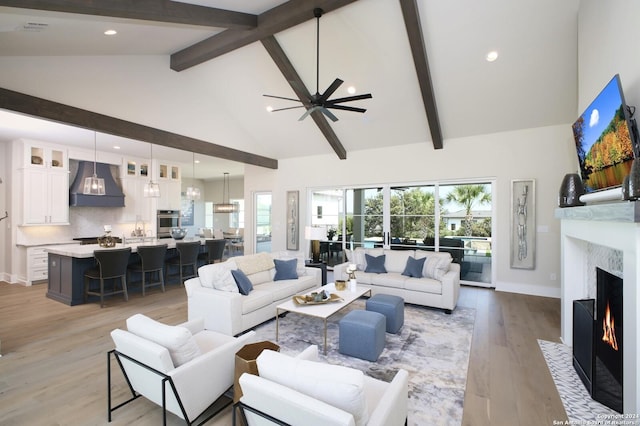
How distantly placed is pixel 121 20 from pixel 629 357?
5.23 m

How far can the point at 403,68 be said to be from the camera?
198 inches

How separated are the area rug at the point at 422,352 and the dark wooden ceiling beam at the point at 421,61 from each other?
3.47 meters

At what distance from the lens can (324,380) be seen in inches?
56.4

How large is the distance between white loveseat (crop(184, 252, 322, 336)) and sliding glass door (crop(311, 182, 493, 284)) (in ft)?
A: 10.9

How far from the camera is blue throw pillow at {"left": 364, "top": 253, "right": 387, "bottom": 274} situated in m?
5.41

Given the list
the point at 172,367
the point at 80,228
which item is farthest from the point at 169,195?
the point at 172,367

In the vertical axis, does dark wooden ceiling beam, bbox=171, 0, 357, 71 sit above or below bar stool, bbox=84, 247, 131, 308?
above

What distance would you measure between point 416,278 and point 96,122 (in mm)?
5510

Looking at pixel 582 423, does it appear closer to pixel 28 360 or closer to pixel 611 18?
pixel 611 18

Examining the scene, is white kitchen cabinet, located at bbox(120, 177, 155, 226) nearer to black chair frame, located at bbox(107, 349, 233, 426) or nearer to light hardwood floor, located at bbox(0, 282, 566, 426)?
light hardwood floor, located at bbox(0, 282, 566, 426)

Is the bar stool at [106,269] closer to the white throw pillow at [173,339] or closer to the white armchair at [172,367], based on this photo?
the white armchair at [172,367]

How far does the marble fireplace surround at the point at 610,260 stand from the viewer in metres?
1.83

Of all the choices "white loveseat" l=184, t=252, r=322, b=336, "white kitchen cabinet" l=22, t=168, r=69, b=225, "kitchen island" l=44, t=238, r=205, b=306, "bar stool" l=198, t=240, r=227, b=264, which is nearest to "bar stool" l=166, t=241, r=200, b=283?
"bar stool" l=198, t=240, r=227, b=264

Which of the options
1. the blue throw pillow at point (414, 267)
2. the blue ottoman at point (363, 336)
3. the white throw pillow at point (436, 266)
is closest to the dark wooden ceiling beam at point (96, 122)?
the blue ottoman at point (363, 336)
